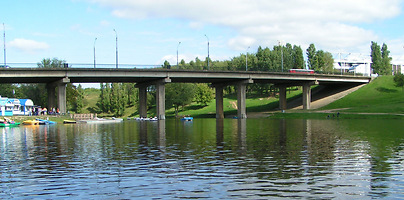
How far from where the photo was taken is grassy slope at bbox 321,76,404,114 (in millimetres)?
111869

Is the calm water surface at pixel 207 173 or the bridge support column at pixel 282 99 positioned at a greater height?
the bridge support column at pixel 282 99

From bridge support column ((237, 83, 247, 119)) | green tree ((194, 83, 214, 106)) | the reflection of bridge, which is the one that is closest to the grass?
green tree ((194, 83, 214, 106))

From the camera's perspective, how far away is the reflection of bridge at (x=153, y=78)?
99.8 m

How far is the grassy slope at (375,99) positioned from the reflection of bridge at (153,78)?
7974mm

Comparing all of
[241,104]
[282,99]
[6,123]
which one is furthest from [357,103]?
[6,123]

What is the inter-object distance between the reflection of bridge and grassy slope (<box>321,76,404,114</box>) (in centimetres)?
797

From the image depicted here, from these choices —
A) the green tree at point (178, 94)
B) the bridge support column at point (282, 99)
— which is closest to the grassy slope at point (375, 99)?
the bridge support column at point (282, 99)

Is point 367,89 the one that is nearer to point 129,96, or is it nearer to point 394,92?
point 394,92

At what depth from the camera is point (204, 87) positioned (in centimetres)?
17412

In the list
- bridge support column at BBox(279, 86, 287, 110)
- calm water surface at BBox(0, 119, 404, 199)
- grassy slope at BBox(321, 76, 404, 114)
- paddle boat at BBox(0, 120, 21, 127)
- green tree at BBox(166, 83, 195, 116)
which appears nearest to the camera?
calm water surface at BBox(0, 119, 404, 199)

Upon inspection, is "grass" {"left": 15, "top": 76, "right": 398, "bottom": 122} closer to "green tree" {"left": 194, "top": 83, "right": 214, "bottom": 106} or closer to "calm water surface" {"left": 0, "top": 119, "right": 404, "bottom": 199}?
"green tree" {"left": 194, "top": 83, "right": 214, "bottom": 106}

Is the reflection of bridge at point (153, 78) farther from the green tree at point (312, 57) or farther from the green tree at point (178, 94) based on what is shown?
the green tree at point (312, 57)

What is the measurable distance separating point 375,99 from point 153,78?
246 ft

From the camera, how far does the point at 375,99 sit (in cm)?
13150
